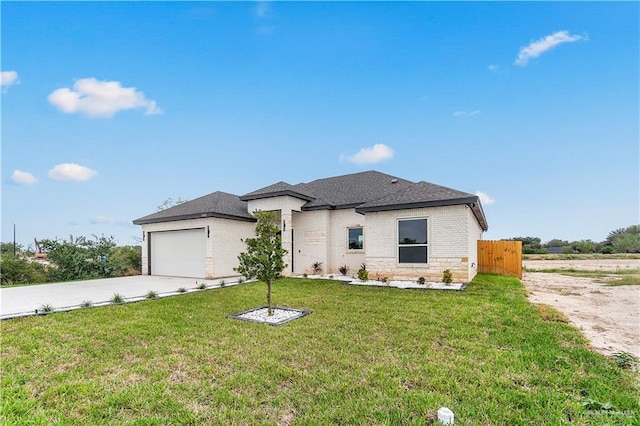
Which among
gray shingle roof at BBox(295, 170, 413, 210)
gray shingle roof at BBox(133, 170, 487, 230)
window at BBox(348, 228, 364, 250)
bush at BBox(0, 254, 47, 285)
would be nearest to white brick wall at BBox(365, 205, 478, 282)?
gray shingle roof at BBox(133, 170, 487, 230)

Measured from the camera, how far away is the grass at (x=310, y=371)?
9.21 feet

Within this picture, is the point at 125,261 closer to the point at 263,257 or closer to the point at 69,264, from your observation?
the point at 69,264

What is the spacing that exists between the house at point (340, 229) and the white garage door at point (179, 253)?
5 centimetres

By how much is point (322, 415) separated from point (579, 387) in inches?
114

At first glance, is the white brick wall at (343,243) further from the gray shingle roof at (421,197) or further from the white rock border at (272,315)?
the white rock border at (272,315)

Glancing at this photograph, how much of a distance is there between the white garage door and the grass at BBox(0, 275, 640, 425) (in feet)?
25.2

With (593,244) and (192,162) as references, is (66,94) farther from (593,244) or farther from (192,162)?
(593,244)

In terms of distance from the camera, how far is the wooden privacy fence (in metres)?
14.9

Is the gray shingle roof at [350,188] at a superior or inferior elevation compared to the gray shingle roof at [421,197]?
superior

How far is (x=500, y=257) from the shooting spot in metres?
15.3

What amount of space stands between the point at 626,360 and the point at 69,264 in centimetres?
2021

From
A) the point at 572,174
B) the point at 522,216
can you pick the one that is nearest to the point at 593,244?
the point at 522,216

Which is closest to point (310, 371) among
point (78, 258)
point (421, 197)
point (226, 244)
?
point (421, 197)

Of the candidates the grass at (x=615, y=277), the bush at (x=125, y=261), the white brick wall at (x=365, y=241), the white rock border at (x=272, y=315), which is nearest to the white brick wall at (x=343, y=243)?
the white brick wall at (x=365, y=241)
